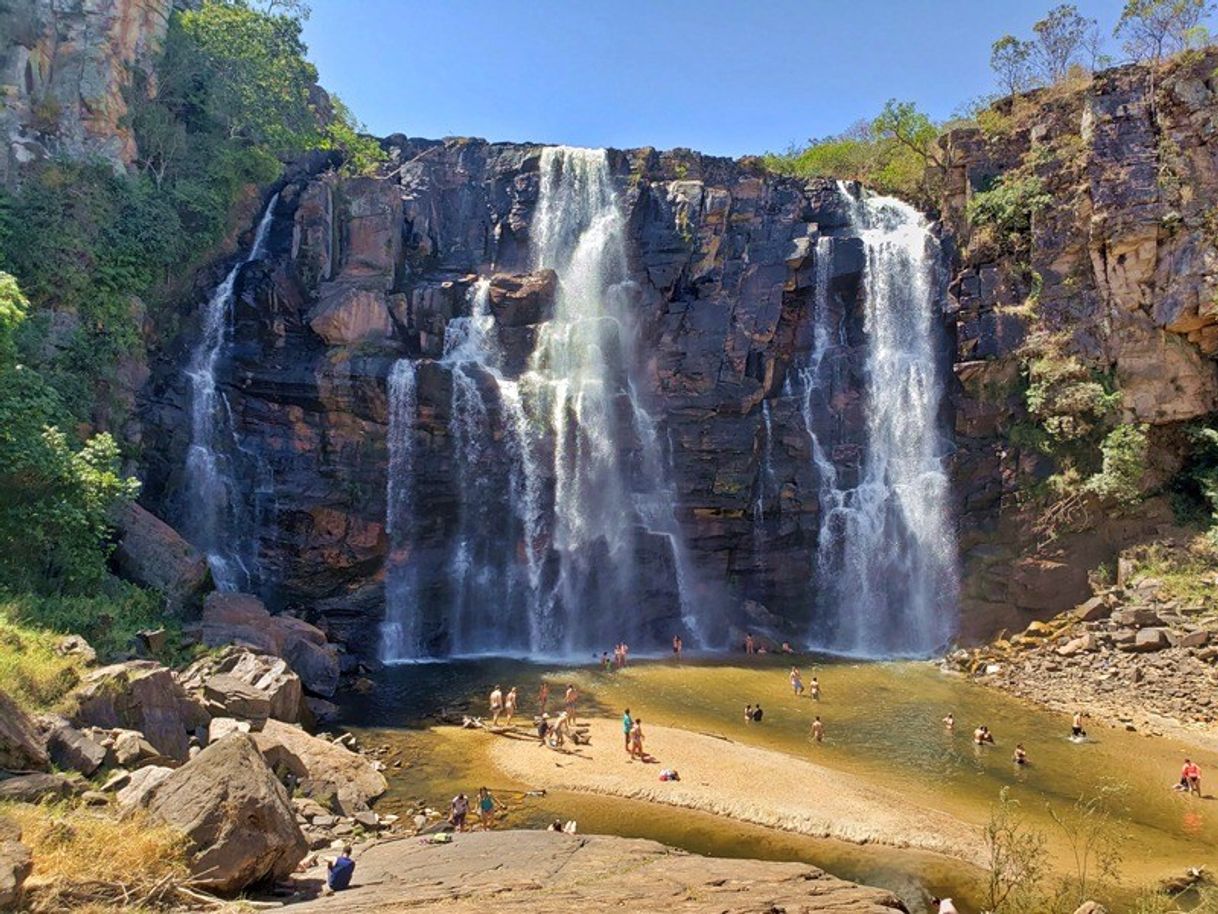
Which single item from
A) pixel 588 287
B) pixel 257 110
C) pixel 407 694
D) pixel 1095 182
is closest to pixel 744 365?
pixel 588 287

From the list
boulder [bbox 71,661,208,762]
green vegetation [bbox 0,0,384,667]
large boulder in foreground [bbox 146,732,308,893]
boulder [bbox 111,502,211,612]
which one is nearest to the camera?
large boulder in foreground [bbox 146,732,308,893]

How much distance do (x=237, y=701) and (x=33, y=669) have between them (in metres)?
5.27

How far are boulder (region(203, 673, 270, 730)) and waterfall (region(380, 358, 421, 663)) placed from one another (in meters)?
15.5

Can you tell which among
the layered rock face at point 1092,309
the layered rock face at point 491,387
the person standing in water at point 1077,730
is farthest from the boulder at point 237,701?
the layered rock face at point 1092,309

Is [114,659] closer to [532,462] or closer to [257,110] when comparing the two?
[532,462]

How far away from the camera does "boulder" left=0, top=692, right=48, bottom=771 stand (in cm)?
1074

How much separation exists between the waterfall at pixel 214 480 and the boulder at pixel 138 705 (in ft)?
57.2

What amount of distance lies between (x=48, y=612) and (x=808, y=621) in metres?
29.9

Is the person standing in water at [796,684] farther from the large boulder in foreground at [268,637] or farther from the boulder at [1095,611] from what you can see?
the large boulder in foreground at [268,637]

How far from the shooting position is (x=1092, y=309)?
1352 inches

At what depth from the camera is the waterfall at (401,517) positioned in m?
35.5

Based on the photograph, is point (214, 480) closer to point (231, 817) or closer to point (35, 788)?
point (35, 788)

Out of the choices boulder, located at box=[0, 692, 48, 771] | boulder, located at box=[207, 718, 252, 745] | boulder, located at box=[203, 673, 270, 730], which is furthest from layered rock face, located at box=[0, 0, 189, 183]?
boulder, located at box=[0, 692, 48, 771]

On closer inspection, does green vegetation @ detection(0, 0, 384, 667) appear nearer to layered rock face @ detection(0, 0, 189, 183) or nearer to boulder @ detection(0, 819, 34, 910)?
layered rock face @ detection(0, 0, 189, 183)
